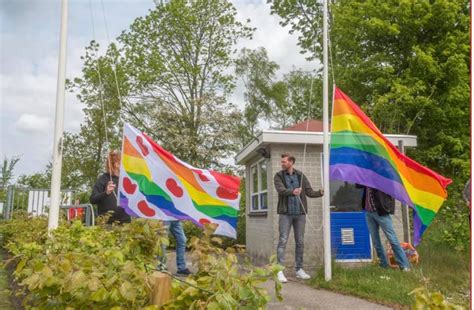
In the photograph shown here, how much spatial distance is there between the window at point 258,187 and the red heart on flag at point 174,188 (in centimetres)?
482

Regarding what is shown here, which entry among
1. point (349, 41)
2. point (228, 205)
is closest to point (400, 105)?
point (349, 41)

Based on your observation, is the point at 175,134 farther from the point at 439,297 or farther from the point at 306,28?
the point at 439,297

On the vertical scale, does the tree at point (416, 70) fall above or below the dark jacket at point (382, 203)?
above

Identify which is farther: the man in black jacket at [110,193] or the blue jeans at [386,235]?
the blue jeans at [386,235]

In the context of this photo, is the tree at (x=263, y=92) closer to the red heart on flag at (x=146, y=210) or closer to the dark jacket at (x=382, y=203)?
the dark jacket at (x=382, y=203)

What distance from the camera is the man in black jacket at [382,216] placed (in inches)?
265

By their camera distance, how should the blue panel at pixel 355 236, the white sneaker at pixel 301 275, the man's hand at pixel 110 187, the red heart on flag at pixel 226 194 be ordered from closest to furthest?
the red heart on flag at pixel 226 194
the man's hand at pixel 110 187
the white sneaker at pixel 301 275
the blue panel at pixel 355 236

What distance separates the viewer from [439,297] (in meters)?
1.63

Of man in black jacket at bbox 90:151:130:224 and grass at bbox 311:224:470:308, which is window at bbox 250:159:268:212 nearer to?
grass at bbox 311:224:470:308

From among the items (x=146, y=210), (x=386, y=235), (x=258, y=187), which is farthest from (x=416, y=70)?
(x=146, y=210)

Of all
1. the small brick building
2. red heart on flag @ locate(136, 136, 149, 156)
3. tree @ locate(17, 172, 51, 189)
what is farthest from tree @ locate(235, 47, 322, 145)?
red heart on flag @ locate(136, 136, 149, 156)

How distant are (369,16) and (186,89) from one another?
12370 mm

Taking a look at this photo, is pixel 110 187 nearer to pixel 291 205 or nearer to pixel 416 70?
pixel 291 205

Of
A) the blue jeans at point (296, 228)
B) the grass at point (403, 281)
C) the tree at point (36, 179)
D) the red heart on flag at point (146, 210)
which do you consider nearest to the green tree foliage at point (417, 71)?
the grass at point (403, 281)
